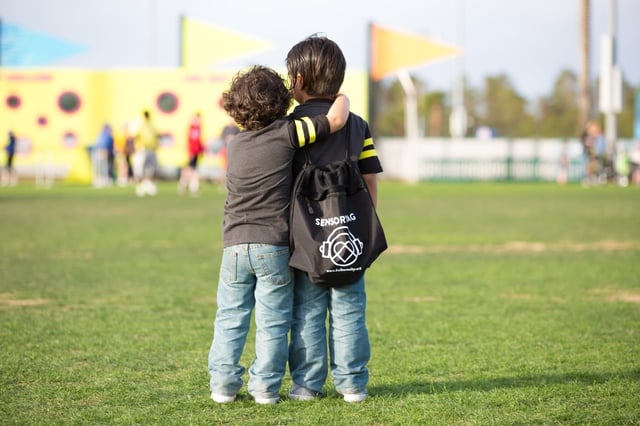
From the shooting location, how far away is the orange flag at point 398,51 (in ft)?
118

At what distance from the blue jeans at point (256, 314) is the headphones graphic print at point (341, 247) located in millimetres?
247

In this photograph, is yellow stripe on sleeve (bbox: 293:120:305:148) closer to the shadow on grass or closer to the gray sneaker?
the gray sneaker

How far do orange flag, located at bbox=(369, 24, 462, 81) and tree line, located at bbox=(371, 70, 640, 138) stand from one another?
27955mm

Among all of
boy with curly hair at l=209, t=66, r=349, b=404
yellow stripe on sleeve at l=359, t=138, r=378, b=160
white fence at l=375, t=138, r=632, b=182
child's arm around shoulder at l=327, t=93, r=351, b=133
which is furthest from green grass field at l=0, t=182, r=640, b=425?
white fence at l=375, t=138, r=632, b=182

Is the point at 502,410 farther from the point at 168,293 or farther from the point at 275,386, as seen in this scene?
the point at 168,293

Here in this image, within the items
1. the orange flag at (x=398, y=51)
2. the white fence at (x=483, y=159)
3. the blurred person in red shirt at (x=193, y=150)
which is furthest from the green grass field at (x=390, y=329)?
the white fence at (x=483, y=159)

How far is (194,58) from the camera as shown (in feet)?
123

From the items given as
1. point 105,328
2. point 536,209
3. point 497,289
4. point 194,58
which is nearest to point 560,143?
point 194,58

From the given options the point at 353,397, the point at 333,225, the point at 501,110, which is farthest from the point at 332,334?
the point at 501,110

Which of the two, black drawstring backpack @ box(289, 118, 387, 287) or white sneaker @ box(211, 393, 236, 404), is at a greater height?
black drawstring backpack @ box(289, 118, 387, 287)

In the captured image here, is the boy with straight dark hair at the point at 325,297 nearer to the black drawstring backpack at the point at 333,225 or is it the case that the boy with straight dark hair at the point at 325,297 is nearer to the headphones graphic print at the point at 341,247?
the black drawstring backpack at the point at 333,225

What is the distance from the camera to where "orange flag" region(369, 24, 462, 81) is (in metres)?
36.0

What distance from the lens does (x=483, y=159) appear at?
4016 cm

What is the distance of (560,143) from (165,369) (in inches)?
1475
